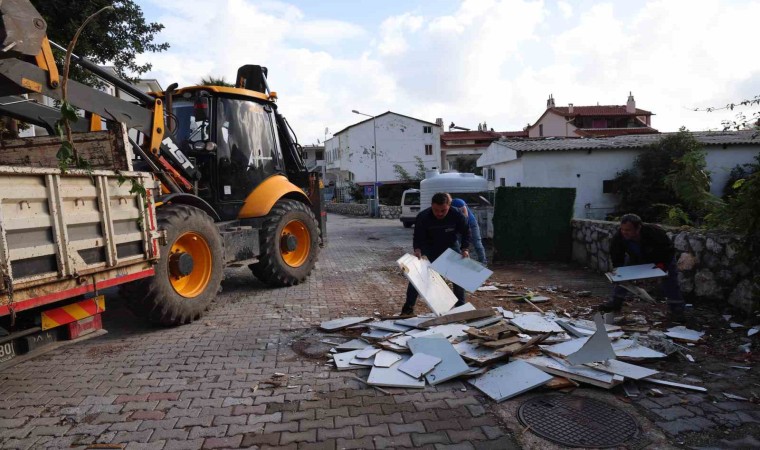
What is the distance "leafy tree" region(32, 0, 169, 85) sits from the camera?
10352 millimetres

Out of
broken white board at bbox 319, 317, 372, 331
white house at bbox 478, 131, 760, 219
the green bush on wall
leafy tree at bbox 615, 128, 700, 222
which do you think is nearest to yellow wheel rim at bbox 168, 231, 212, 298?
broken white board at bbox 319, 317, 372, 331

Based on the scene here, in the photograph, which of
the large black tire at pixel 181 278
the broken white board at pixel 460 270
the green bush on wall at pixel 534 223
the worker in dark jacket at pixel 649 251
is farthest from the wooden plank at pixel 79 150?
the green bush on wall at pixel 534 223

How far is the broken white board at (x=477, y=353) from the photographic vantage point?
173 inches

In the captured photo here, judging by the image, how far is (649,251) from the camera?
5773mm

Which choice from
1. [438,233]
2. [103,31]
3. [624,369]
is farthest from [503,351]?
[103,31]

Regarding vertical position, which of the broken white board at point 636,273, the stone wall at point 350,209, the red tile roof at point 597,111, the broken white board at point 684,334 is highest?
the red tile roof at point 597,111

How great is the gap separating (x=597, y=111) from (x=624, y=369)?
47291mm

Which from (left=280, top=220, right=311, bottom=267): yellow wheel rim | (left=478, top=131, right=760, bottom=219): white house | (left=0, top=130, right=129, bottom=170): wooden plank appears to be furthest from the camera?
(left=478, top=131, right=760, bottom=219): white house

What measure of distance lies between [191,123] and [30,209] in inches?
159

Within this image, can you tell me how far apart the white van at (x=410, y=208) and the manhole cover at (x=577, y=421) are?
1870cm

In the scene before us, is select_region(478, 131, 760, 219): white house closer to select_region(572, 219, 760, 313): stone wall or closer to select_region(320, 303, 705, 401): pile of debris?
select_region(572, 219, 760, 313): stone wall

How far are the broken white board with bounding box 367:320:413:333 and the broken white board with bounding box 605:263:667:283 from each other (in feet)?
8.21

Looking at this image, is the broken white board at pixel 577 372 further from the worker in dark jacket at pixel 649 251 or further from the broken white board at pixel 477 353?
the worker in dark jacket at pixel 649 251

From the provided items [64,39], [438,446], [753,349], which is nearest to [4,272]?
[438,446]
